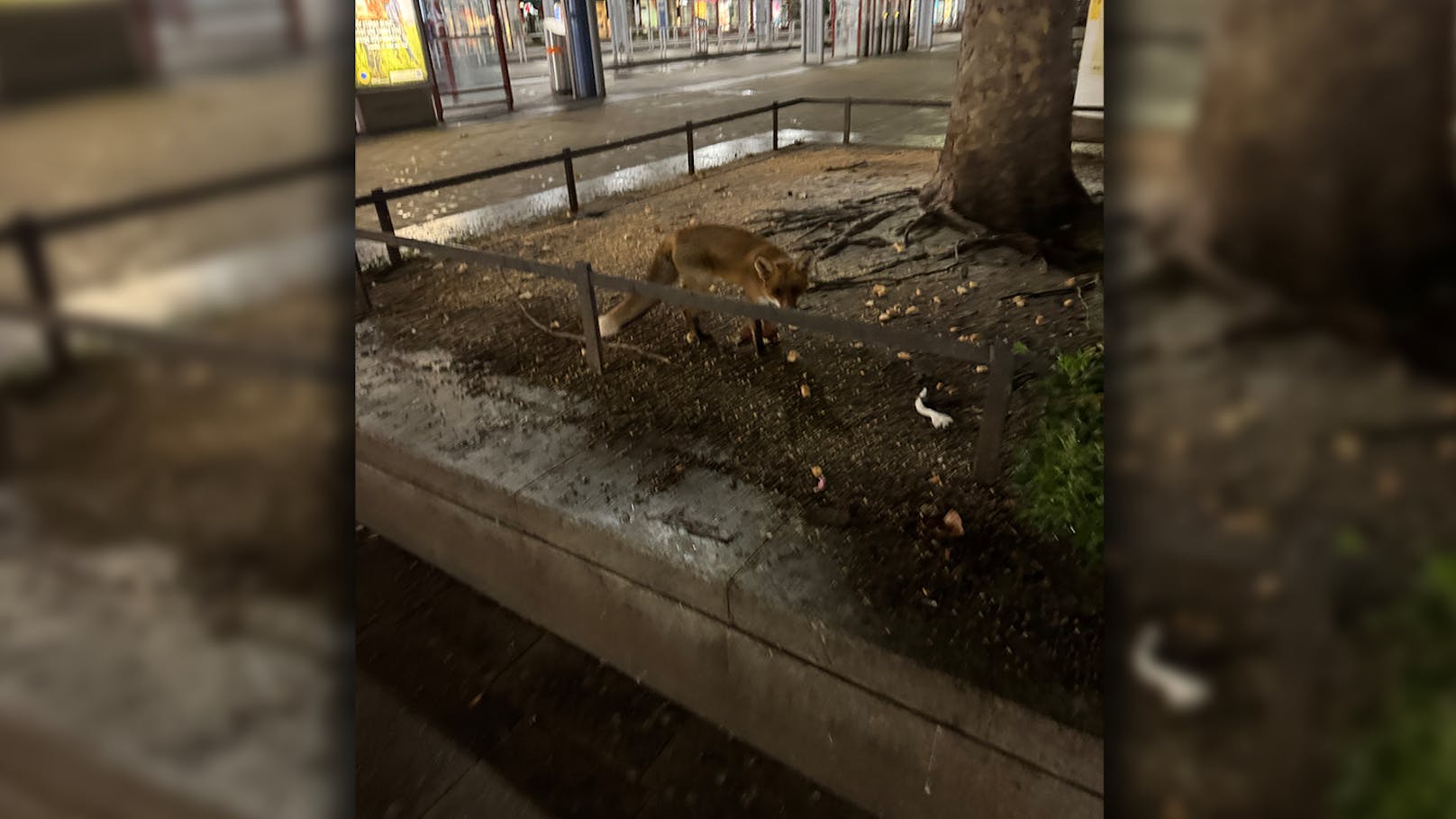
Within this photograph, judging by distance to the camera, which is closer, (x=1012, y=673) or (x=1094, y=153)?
(x=1012, y=673)

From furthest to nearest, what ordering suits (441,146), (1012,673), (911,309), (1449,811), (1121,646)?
(441,146), (911,309), (1012,673), (1121,646), (1449,811)

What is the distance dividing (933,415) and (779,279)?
3.55ft

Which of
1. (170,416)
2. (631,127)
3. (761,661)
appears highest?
(170,416)

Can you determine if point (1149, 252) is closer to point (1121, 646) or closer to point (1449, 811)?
point (1121, 646)

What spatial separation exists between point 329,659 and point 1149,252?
31.3 inches

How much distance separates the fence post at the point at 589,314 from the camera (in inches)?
155

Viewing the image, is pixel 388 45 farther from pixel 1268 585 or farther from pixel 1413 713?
pixel 1413 713

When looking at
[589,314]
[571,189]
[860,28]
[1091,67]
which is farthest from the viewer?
[860,28]

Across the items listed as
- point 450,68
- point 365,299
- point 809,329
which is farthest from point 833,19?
point 809,329

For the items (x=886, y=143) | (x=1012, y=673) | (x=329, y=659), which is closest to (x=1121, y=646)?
(x=329, y=659)

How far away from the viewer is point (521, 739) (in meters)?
2.80

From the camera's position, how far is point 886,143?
10711 millimetres

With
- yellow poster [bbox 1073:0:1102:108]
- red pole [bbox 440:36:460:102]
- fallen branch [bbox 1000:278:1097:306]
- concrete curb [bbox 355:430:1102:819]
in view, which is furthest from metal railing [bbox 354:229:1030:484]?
red pole [bbox 440:36:460:102]

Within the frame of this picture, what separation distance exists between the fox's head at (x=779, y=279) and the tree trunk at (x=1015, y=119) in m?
3.05
